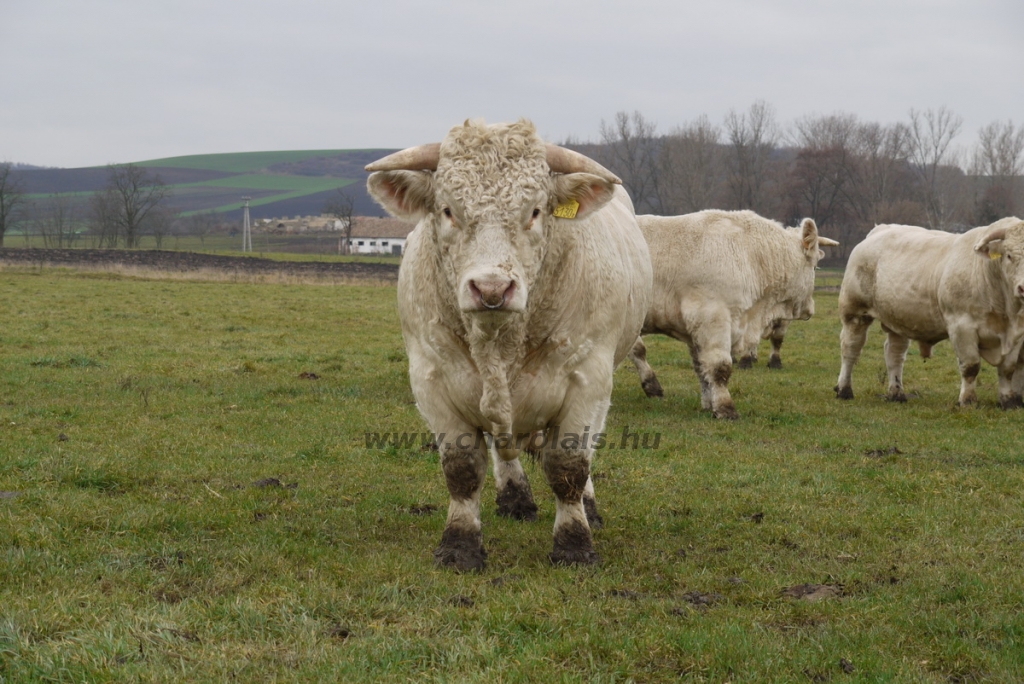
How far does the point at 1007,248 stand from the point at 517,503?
24.5ft

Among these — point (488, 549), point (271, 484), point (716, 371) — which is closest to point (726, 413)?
point (716, 371)

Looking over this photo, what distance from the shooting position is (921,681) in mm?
3797

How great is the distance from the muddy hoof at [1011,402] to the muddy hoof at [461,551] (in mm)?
8766

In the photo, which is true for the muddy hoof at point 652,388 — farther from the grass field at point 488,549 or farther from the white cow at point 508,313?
the white cow at point 508,313

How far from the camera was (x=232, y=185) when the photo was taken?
174750 mm

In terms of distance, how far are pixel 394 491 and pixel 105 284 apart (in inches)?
1059

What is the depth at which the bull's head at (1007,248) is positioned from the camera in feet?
35.2

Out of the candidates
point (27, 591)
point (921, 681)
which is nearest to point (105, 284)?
point (27, 591)

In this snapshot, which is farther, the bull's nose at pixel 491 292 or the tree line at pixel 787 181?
the tree line at pixel 787 181

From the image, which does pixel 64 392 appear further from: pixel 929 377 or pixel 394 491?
pixel 929 377

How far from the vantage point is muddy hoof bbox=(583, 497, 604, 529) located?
6.32 meters

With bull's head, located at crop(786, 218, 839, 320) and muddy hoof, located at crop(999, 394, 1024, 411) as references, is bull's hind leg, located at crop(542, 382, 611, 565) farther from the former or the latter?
muddy hoof, located at crop(999, 394, 1024, 411)

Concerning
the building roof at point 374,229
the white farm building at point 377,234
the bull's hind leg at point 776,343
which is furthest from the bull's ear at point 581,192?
the building roof at point 374,229

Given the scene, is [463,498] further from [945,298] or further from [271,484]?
[945,298]
